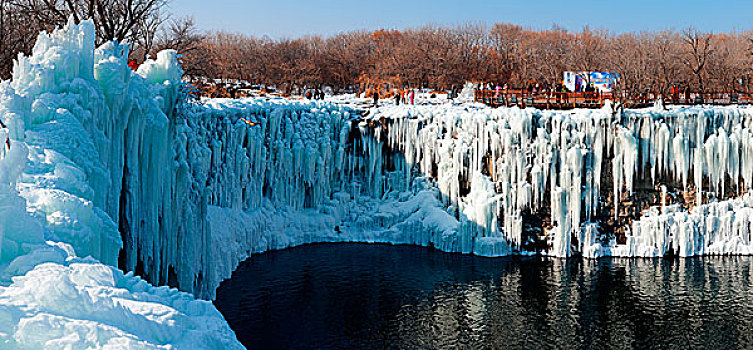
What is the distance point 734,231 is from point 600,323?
1146 centimetres

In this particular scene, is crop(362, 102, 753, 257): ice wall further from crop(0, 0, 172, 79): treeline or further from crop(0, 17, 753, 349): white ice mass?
crop(0, 0, 172, 79): treeline

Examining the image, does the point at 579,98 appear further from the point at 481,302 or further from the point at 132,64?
the point at 132,64

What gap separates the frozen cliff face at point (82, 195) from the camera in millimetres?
5250

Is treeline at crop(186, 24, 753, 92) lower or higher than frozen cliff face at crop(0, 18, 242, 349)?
higher

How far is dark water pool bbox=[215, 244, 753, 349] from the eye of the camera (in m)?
18.9

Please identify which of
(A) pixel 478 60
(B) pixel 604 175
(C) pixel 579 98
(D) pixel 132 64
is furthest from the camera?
(A) pixel 478 60

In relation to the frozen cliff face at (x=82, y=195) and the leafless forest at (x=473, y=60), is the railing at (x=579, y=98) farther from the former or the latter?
the frozen cliff face at (x=82, y=195)

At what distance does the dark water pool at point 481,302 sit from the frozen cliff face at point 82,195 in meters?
7.22

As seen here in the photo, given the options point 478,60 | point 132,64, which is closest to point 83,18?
point 132,64

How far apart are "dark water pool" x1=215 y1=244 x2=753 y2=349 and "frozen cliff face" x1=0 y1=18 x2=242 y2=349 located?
284 inches

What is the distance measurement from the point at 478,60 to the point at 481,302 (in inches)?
1502

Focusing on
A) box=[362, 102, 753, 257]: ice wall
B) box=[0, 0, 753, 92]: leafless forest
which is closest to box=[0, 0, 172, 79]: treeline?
box=[0, 0, 753, 92]: leafless forest

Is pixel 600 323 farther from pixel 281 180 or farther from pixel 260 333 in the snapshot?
pixel 281 180

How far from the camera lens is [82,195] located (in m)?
8.55
